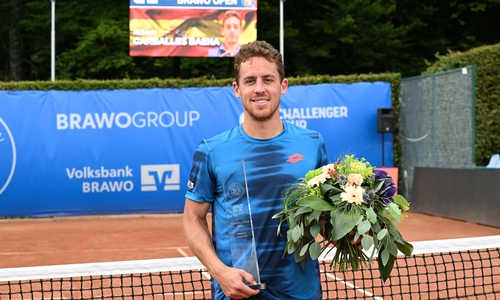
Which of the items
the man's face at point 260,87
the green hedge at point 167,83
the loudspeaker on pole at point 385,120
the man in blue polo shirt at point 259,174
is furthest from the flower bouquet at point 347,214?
the loudspeaker on pole at point 385,120

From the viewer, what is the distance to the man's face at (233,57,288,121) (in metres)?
2.77

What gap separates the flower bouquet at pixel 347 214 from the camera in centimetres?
251

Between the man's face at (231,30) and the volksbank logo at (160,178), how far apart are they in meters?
3.46

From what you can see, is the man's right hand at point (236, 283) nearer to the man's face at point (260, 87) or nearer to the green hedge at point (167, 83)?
the man's face at point (260, 87)

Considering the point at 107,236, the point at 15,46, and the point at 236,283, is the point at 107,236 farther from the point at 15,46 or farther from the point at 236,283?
the point at 15,46

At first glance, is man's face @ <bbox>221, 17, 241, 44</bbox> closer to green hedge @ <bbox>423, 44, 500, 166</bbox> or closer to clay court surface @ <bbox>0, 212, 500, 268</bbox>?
clay court surface @ <bbox>0, 212, 500, 268</bbox>

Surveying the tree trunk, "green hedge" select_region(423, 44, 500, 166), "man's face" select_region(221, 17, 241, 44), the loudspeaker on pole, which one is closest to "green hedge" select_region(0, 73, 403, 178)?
the loudspeaker on pole

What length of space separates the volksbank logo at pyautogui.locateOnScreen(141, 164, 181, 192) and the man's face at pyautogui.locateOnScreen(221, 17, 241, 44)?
3.46 metres

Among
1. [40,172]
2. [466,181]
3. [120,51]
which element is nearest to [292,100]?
[466,181]

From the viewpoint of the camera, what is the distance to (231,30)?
1666 cm

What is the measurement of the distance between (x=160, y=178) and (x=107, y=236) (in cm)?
326

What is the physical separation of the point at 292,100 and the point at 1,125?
631 centimetres

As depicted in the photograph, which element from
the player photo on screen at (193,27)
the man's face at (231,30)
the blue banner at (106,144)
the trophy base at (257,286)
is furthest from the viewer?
the man's face at (231,30)

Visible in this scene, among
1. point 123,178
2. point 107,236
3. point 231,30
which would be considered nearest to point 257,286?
point 107,236
